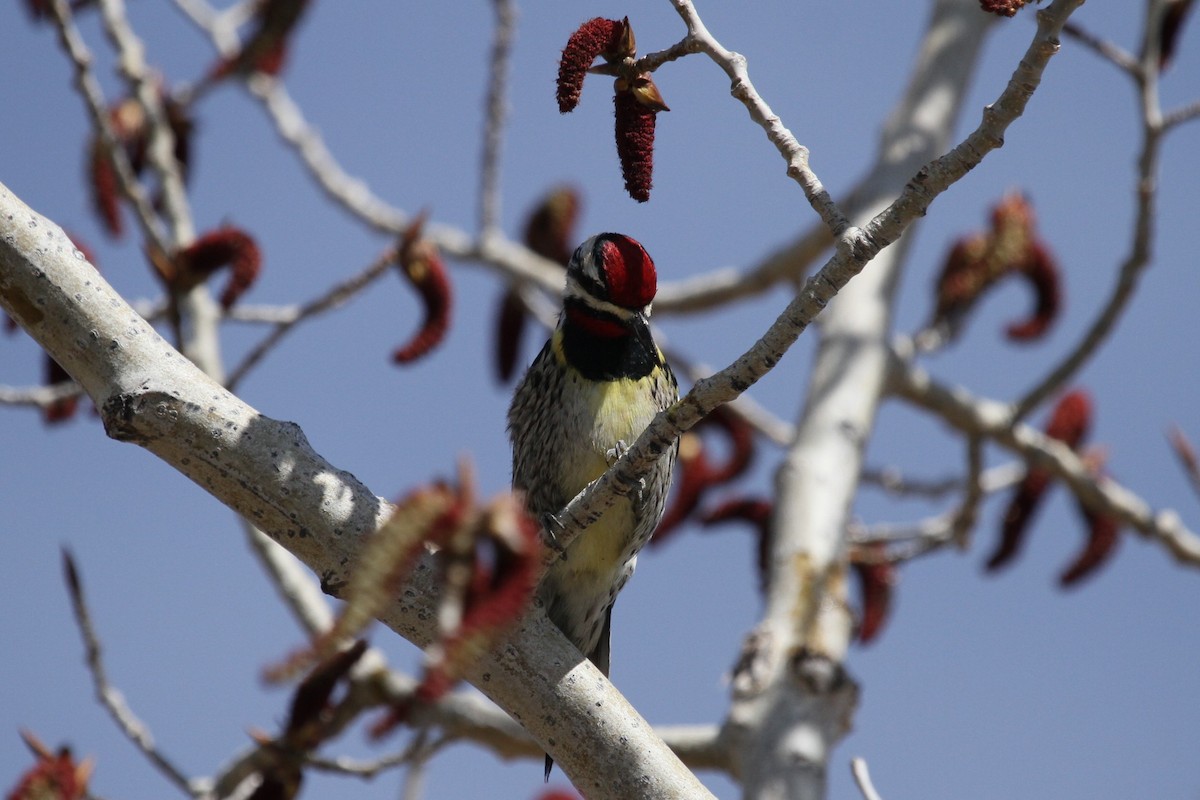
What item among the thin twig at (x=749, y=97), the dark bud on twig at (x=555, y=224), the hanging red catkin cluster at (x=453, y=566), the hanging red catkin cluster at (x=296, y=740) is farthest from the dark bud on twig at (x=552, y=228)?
the hanging red catkin cluster at (x=453, y=566)

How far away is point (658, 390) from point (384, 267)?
0.98 m

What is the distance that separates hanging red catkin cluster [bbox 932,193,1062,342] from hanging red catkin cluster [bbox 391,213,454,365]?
2516mm

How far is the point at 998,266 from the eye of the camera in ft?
19.5

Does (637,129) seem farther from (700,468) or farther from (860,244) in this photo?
(700,468)

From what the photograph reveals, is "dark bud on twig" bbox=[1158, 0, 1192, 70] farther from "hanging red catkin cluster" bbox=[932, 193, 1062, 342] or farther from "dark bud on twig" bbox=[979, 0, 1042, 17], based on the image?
"dark bud on twig" bbox=[979, 0, 1042, 17]

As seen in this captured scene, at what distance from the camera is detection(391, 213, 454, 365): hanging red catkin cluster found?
4398 millimetres

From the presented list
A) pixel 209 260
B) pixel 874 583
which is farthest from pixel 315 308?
pixel 874 583

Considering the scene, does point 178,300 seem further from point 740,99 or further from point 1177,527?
point 1177,527

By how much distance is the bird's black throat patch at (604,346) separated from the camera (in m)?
4.21

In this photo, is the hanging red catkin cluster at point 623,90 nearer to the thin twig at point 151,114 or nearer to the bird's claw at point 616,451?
the bird's claw at point 616,451

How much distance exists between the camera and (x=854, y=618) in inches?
185

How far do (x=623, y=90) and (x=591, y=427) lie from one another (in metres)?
1.65

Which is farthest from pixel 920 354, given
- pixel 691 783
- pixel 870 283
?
pixel 691 783

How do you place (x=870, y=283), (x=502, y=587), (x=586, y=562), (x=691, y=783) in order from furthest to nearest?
(x=870, y=283) → (x=586, y=562) → (x=691, y=783) → (x=502, y=587)
